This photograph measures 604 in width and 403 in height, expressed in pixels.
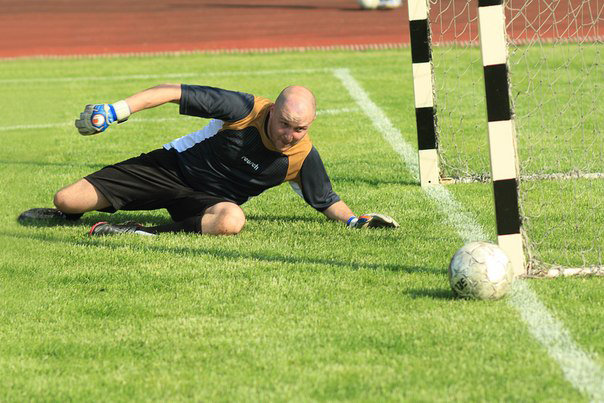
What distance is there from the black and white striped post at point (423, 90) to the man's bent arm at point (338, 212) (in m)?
1.47

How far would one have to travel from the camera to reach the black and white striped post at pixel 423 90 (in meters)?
8.31

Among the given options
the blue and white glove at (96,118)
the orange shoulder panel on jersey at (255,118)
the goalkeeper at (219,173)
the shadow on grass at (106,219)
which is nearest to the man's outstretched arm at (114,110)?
the blue and white glove at (96,118)

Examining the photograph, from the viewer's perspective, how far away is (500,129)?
552cm

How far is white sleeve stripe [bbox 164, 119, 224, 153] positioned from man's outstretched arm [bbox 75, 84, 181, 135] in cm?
74

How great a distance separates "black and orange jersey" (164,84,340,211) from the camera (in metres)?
6.75

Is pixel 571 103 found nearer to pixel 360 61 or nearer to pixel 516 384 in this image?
pixel 360 61

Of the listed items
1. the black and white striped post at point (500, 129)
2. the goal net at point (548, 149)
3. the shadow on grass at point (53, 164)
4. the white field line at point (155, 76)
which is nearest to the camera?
the black and white striped post at point (500, 129)

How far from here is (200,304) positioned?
5.47 metres

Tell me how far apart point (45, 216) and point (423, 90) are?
10.1 feet

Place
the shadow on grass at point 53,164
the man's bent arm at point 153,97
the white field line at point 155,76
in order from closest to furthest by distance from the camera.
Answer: the man's bent arm at point 153,97 < the shadow on grass at point 53,164 < the white field line at point 155,76

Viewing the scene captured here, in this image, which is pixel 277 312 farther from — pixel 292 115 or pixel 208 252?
pixel 292 115

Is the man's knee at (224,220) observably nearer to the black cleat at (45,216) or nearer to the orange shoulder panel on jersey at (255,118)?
the orange shoulder panel on jersey at (255,118)

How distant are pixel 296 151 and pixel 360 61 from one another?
10.7 metres

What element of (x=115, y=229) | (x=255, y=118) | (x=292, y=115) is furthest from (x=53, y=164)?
(x=292, y=115)
